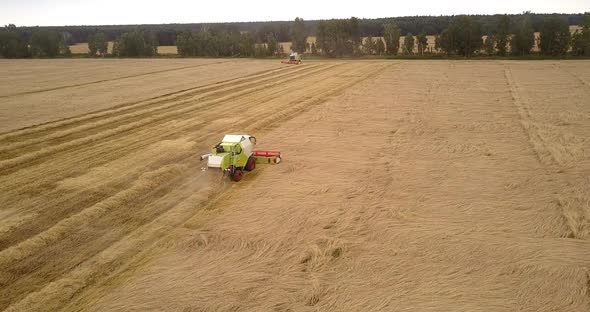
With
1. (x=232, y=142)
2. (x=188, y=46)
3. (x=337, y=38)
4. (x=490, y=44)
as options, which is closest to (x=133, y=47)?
(x=188, y=46)

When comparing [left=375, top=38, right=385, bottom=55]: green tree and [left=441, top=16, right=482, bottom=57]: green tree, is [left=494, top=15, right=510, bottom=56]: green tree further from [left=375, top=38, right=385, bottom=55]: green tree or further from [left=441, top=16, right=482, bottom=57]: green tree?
[left=375, top=38, right=385, bottom=55]: green tree

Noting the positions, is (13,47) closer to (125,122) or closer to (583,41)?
(125,122)

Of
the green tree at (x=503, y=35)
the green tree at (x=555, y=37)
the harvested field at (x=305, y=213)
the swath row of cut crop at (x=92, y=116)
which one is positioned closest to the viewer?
the harvested field at (x=305, y=213)

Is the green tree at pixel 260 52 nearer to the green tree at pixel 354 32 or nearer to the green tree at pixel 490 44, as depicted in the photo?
the green tree at pixel 354 32

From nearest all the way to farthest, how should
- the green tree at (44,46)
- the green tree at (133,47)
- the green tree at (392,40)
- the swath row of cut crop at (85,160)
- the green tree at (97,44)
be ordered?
the swath row of cut crop at (85,160), the green tree at (392,40), the green tree at (133,47), the green tree at (97,44), the green tree at (44,46)

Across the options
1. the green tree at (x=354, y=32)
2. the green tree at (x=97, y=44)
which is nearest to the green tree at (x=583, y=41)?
the green tree at (x=354, y=32)

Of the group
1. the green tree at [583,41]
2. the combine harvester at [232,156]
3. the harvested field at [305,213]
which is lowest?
the harvested field at [305,213]
